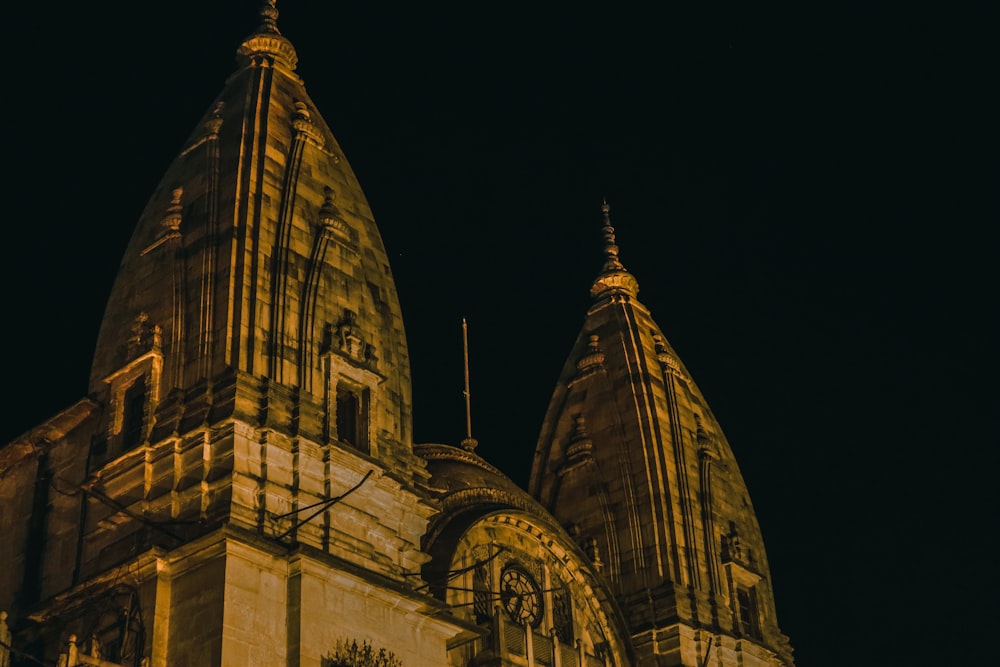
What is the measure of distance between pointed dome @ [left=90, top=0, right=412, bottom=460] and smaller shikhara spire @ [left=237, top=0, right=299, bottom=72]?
2.34 feet

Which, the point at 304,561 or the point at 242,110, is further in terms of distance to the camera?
the point at 242,110

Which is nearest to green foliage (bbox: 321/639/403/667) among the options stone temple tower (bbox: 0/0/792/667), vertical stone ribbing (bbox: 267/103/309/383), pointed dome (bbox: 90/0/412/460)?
stone temple tower (bbox: 0/0/792/667)

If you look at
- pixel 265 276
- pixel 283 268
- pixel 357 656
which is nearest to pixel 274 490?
pixel 357 656

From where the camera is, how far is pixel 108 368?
43.5 m

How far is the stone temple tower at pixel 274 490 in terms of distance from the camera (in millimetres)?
38000

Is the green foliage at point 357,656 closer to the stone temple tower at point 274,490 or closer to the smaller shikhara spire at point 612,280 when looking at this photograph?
the stone temple tower at point 274,490

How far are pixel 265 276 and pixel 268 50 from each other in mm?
9635

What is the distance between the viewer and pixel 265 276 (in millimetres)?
42219

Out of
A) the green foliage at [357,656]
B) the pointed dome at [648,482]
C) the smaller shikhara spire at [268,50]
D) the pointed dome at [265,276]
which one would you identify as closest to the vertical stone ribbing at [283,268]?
the pointed dome at [265,276]

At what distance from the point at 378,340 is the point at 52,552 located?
991 cm

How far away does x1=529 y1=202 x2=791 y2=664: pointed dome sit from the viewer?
180 ft

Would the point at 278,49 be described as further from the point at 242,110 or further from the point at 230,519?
the point at 230,519

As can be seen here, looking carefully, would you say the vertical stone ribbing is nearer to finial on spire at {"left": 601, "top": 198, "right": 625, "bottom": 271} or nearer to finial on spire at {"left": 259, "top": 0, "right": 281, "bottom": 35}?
finial on spire at {"left": 259, "top": 0, "right": 281, "bottom": 35}

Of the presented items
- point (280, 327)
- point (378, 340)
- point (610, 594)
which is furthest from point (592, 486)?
point (280, 327)
